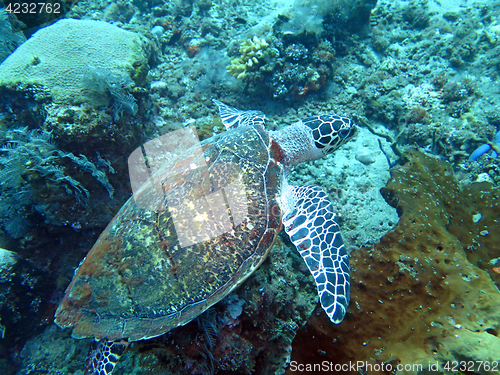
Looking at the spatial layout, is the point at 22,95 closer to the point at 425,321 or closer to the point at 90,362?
the point at 90,362

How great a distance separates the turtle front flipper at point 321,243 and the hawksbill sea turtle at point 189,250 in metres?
0.01

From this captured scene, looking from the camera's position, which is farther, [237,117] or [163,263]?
[237,117]

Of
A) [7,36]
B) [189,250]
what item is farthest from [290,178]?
[7,36]

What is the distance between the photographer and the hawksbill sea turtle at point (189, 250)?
1.91 m

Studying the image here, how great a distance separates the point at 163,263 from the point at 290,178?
2395mm

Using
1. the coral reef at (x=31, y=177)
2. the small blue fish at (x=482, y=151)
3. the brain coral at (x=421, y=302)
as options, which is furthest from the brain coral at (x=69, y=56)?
the small blue fish at (x=482, y=151)

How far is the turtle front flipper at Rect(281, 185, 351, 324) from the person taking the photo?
82.1 inches

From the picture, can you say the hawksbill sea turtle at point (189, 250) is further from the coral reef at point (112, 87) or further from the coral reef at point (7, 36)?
the coral reef at point (7, 36)

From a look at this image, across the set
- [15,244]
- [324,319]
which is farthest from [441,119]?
[15,244]

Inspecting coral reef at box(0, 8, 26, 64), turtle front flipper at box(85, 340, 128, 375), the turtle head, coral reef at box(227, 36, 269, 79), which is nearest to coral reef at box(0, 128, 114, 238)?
turtle front flipper at box(85, 340, 128, 375)

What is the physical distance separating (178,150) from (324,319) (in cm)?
323

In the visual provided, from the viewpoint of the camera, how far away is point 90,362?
2.14 meters

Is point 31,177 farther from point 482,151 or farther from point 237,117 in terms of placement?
point 482,151

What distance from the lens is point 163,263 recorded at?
75.4 inches
